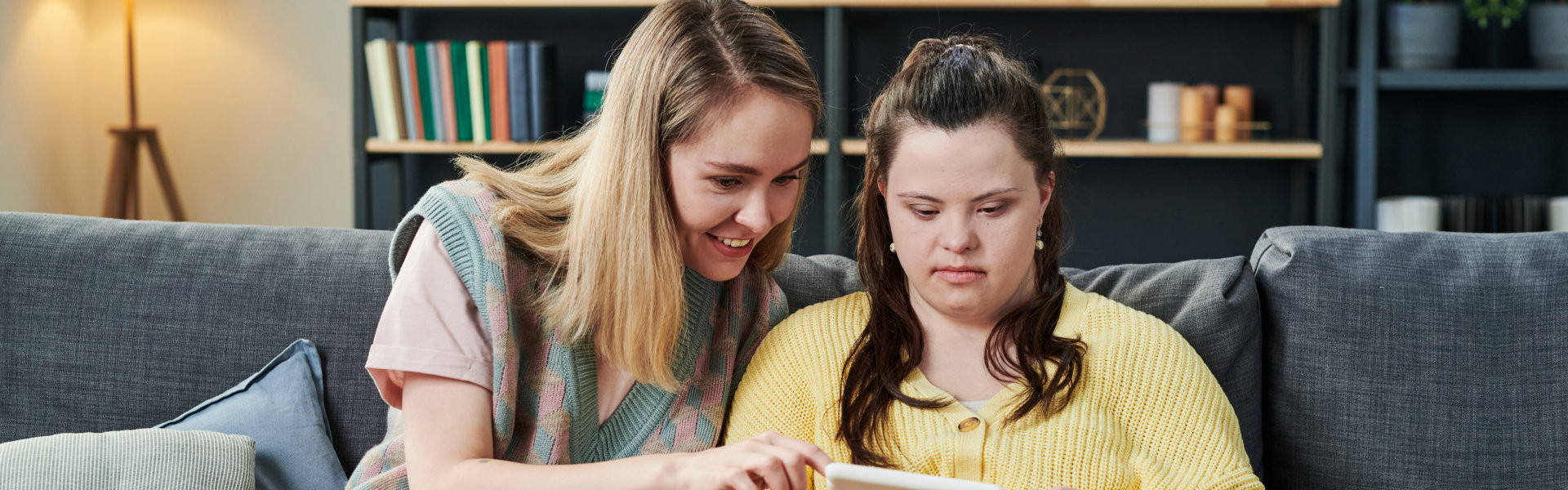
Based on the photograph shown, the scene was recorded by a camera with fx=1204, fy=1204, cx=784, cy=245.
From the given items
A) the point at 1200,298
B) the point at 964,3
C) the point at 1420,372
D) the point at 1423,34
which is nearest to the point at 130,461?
the point at 1200,298

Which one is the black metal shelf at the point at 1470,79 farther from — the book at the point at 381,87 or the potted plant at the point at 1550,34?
the book at the point at 381,87

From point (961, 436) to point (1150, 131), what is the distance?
1.71 metres

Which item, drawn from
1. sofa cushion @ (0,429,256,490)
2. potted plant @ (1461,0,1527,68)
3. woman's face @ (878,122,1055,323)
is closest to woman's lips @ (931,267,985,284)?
woman's face @ (878,122,1055,323)

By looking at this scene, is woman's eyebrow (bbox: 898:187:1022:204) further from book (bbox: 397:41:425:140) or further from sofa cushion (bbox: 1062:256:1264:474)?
book (bbox: 397:41:425:140)

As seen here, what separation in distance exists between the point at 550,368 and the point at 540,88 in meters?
1.63

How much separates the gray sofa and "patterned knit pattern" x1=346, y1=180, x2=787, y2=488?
7.3 inches

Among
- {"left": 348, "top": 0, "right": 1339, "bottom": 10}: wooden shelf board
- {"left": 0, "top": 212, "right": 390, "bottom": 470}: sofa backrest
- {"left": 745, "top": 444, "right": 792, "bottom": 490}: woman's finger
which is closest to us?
{"left": 745, "top": 444, "right": 792, "bottom": 490}: woman's finger

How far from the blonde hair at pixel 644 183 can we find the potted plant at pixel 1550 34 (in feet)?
7.05

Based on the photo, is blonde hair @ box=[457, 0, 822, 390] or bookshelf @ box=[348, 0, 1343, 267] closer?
blonde hair @ box=[457, 0, 822, 390]

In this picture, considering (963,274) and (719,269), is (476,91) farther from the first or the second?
(963,274)

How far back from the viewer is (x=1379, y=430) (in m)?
1.42

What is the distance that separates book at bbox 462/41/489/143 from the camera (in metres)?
2.74

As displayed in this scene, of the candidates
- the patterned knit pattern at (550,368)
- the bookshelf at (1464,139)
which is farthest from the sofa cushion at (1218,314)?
the bookshelf at (1464,139)

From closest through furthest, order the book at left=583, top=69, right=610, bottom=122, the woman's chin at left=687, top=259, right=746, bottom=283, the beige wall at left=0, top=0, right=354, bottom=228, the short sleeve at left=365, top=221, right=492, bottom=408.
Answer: the short sleeve at left=365, top=221, right=492, bottom=408 < the woman's chin at left=687, top=259, right=746, bottom=283 < the book at left=583, top=69, right=610, bottom=122 < the beige wall at left=0, top=0, right=354, bottom=228
